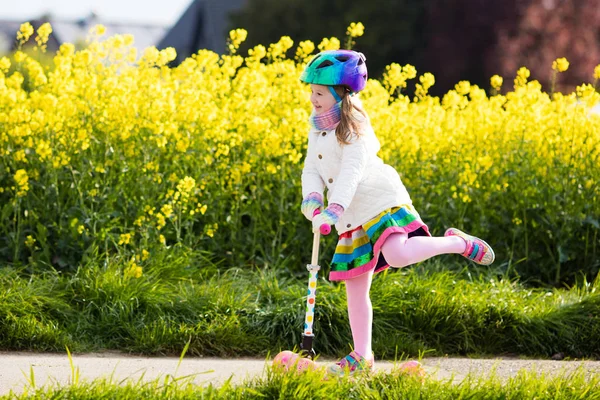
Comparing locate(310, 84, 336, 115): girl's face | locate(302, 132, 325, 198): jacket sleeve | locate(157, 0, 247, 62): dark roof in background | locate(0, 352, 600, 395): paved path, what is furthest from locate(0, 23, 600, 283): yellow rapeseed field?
locate(157, 0, 247, 62): dark roof in background

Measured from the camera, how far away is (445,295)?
5086 mm

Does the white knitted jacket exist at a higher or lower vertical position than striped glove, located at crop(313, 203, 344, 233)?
higher

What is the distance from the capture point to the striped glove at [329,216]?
3.73m

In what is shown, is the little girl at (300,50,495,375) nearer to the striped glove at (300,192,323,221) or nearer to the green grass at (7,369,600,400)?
the striped glove at (300,192,323,221)

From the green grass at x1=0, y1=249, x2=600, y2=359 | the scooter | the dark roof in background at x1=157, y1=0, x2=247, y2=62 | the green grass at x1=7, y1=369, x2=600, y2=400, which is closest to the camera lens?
the green grass at x1=7, y1=369, x2=600, y2=400

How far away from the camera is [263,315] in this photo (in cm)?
489

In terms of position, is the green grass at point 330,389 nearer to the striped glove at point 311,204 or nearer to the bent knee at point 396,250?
the bent knee at point 396,250

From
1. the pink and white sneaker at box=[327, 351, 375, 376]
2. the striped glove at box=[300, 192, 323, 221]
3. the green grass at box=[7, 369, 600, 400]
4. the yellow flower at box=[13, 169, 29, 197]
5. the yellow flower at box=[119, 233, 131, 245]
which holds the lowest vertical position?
the green grass at box=[7, 369, 600, 400]

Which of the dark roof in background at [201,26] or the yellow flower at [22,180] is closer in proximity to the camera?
the yellow flower at [22,180]

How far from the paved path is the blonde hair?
0.96 meters

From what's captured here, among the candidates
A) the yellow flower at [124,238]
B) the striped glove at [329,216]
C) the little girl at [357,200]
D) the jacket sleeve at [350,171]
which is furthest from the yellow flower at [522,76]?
the striped glove at [329,216]

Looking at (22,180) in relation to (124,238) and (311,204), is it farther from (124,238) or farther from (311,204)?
(311,204)

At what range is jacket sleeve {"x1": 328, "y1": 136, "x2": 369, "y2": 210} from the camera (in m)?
3.83

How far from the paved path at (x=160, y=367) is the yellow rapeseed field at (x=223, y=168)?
90 centimetres
